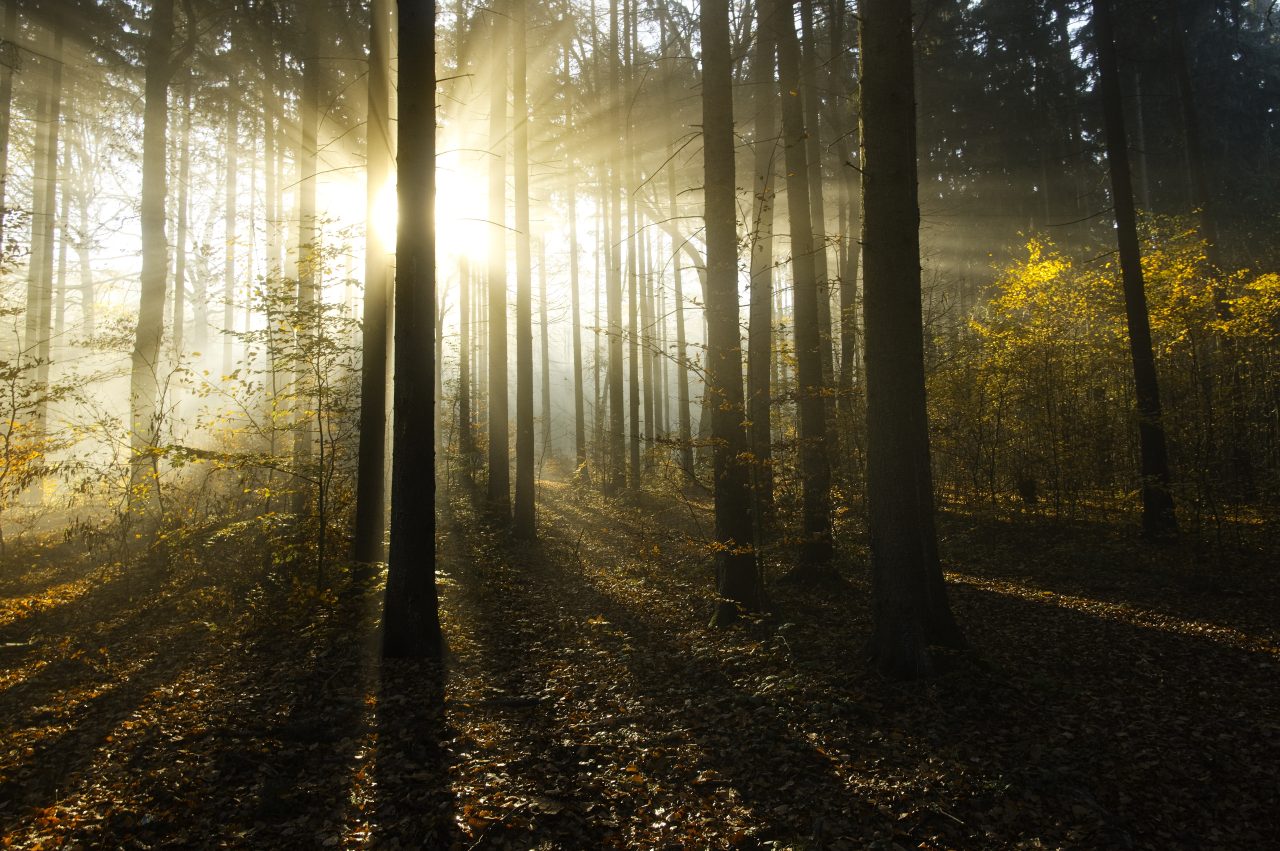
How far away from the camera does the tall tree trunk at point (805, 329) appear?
8.72 m

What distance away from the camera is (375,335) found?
8797 millimetres

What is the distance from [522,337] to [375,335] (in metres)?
3.98

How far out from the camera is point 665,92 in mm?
17688

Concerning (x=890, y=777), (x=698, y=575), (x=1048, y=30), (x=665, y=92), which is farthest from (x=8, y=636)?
(x=1048, y=30)

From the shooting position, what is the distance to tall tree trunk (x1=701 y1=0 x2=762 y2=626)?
6906 millimetres

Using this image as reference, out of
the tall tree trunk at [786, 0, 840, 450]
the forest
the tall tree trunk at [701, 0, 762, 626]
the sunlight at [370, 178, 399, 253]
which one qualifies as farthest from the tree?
the sunlight at [370, 178, 399, 253]

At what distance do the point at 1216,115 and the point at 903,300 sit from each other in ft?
82.3

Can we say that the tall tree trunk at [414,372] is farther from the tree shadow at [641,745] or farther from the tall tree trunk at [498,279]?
the tall tree trunk at [498,279]

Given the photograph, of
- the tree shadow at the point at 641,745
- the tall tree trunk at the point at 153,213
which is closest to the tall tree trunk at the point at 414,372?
the tree shadow at the point at 641,745

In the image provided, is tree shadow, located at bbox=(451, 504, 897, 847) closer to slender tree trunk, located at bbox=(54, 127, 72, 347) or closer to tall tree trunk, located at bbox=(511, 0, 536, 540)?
tall tree trunk, located at bbox=(511, 0, 536, 540)

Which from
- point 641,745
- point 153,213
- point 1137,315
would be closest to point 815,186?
point 1137,315

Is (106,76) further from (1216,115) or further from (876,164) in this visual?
(1216,115)

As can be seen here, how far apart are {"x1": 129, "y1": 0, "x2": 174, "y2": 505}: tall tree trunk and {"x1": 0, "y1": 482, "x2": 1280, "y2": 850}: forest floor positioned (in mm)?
6167

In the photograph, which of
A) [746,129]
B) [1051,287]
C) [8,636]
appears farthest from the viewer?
[746,129]
